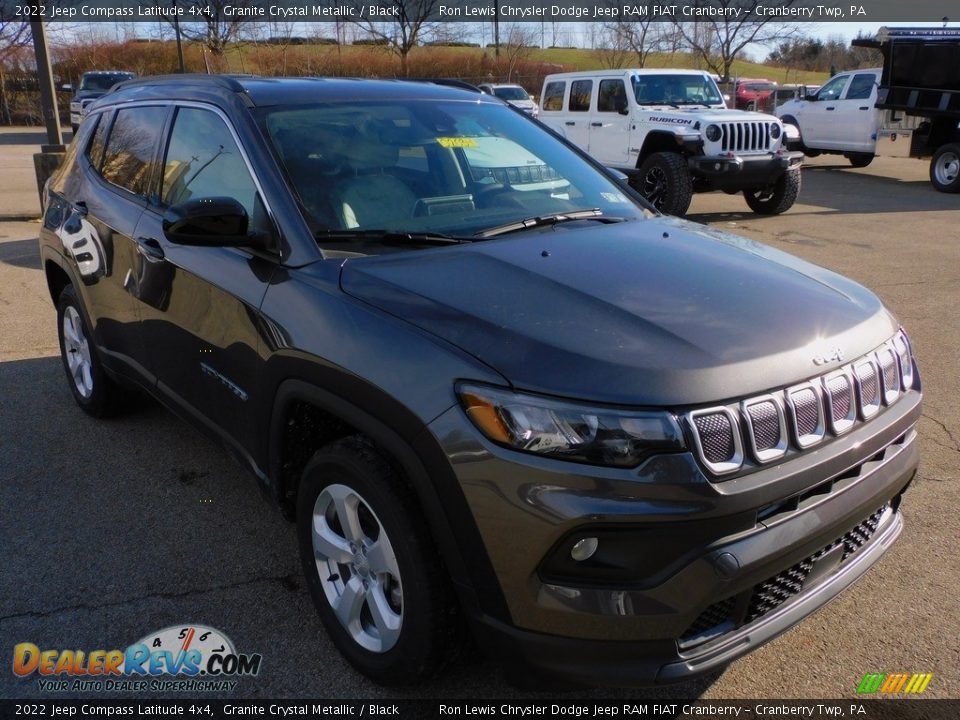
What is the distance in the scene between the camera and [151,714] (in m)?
2.50

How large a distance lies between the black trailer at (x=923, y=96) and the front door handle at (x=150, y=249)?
14.4 metres

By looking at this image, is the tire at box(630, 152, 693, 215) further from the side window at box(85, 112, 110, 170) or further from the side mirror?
the side mirror

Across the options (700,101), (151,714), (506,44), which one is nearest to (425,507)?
(151,714)

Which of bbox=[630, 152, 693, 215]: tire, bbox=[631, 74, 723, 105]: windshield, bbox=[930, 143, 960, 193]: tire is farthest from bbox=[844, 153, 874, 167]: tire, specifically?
bbox=[630, 152, 693, 215]: tire

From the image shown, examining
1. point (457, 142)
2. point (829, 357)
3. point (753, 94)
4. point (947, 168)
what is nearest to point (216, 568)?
point (457, 142)

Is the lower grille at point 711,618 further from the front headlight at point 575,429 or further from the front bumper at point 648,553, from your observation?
the front headlight at point 575,429

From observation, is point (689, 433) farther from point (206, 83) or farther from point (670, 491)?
point (206, 83)

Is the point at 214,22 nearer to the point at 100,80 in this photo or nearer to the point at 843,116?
the point at 100,80

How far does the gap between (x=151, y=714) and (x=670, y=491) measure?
5.74 feet

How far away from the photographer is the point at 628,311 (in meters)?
2.29

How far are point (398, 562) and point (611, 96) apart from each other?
1138cm

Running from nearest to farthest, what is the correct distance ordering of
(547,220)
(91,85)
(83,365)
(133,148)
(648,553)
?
(648,553), (547,220), (133,148), (83,365), (91,85)

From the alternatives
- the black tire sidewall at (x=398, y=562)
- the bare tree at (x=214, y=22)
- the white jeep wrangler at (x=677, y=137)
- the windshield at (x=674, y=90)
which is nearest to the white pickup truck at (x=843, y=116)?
the windshield at (x=674, y=90)

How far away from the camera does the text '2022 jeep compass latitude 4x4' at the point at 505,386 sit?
1.96 m
